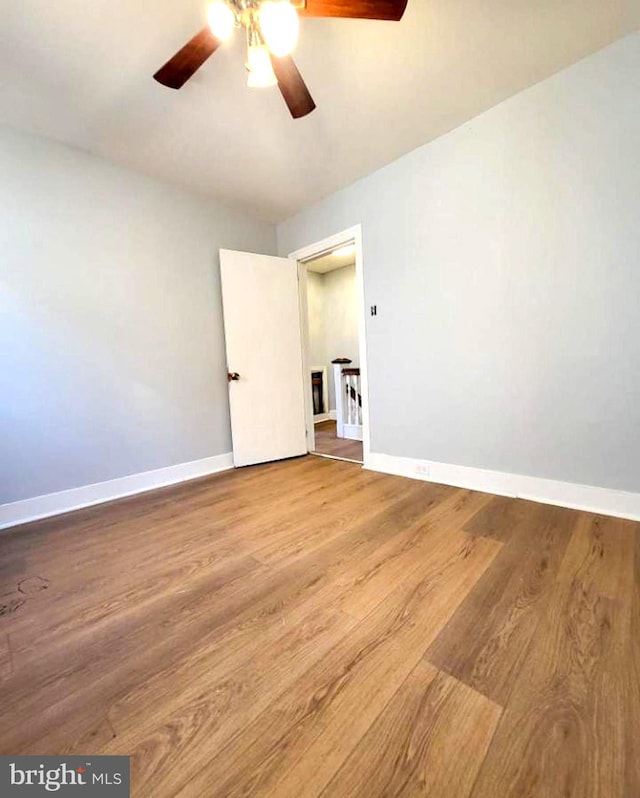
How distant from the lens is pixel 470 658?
1.04 metres

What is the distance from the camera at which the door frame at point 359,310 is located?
2924 mm

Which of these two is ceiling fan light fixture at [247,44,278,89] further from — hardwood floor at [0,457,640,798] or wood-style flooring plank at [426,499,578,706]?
wood-style flooring plank at [426,499,578,706]

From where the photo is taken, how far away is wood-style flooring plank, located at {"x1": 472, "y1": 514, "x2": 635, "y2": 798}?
73 cm

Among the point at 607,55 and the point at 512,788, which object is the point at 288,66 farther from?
the point at 512,788

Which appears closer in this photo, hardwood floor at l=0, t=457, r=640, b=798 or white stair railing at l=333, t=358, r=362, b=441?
hardwood floor at l=0, t=457, r=640, b=798

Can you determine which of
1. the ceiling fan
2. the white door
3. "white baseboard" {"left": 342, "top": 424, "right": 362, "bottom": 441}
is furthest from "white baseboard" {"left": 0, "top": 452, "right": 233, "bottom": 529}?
the ceiling fan

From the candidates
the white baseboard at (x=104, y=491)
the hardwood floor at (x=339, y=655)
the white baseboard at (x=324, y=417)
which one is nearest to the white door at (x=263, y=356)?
the white baseboard at (x=104, y=491)

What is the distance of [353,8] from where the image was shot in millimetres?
1237

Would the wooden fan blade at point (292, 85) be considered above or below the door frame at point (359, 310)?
above

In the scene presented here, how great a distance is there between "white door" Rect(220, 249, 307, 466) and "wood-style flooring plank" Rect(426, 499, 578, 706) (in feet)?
6.93

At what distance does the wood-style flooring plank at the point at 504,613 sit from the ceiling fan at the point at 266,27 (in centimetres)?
224

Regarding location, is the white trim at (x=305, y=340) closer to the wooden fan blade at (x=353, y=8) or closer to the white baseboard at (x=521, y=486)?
the white baseboard at (x=521, y=486)

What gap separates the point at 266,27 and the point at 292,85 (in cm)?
37

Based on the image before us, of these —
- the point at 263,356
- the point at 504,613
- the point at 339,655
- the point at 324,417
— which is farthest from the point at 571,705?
the point at 324,417
